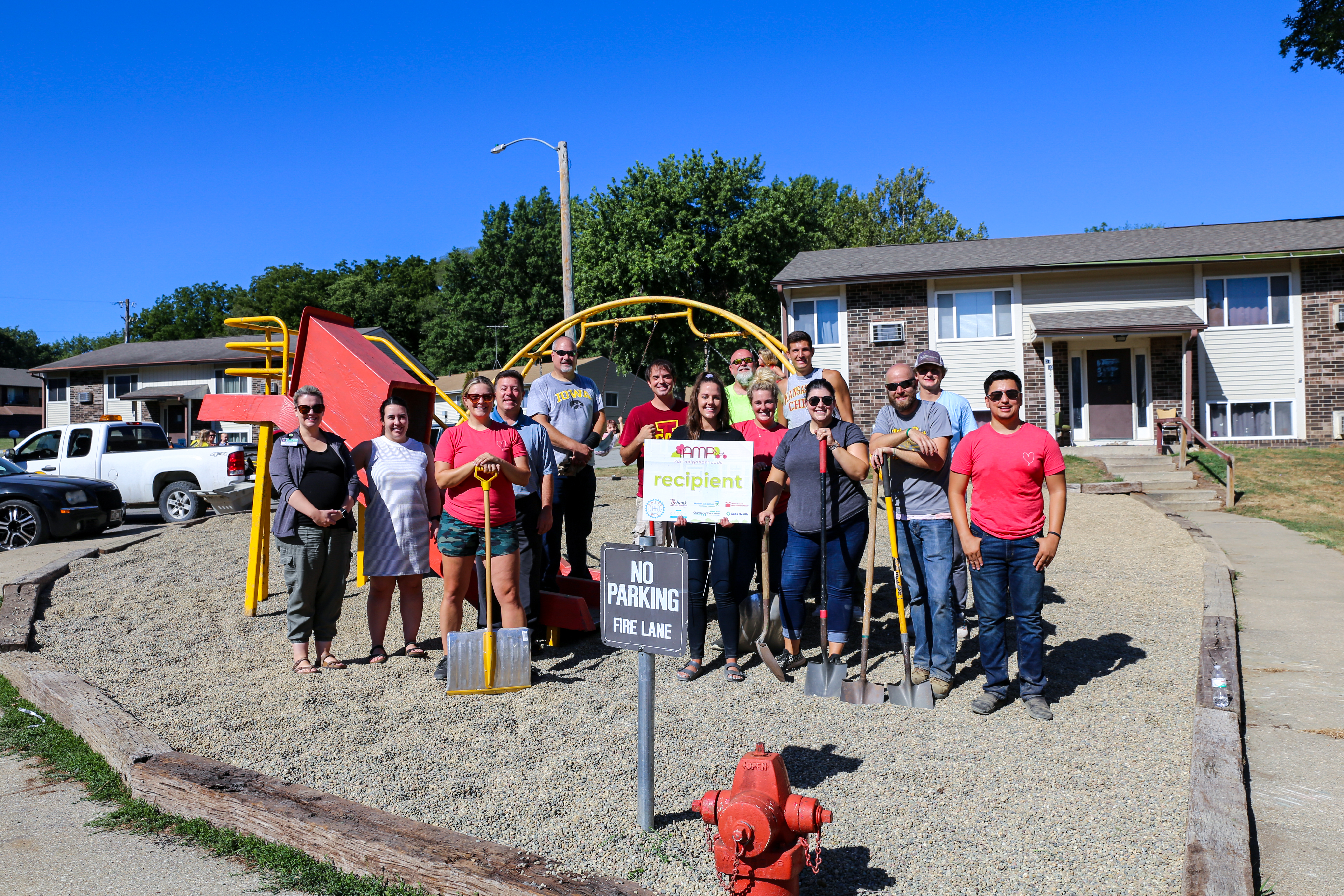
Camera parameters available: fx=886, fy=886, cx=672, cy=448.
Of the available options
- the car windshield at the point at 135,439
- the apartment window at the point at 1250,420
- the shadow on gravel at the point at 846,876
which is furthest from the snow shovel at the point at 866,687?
the apartment window at the point at 1250,420

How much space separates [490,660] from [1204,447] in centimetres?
1675

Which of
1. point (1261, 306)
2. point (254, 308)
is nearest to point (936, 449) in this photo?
point (1261, 306)

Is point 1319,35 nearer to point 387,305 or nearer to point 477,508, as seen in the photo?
point 477,508

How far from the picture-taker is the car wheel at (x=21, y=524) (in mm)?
12250

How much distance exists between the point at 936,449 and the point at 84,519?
1245 cm

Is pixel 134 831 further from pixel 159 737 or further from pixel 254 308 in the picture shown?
pixel 254 308

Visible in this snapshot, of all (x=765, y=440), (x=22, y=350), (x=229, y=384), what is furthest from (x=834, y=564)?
(x=22, y=350)

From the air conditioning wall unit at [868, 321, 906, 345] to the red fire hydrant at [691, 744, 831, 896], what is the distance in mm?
20330

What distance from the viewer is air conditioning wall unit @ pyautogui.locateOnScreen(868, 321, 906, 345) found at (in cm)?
2230

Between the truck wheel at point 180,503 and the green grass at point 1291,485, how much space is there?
16.3m

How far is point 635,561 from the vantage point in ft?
11.9

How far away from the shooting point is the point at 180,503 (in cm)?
1485

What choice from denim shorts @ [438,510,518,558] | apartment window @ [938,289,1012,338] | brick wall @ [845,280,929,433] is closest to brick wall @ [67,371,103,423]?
brick wall @ [845,280,929,433]

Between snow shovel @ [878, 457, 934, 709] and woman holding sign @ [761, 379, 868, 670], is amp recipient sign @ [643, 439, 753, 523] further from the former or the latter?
snow shovel @ [878, 457, 934, 709]
